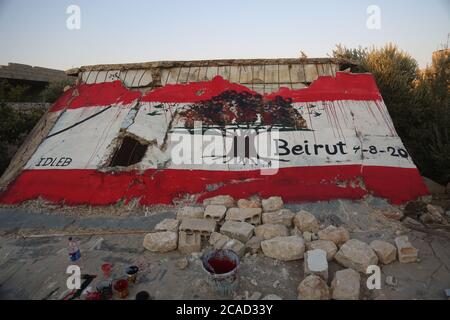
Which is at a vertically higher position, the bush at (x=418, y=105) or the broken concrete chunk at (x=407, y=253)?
the bush at (x=418, y=105)

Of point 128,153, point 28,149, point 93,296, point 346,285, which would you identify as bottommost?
point 93,296

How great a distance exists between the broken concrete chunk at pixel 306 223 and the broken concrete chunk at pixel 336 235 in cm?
14

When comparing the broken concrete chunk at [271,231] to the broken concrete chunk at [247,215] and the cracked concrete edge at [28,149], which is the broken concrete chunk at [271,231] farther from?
the cracked concrete edge at [28,149]

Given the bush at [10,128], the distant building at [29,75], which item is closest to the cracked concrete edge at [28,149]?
the bush at [10,128]

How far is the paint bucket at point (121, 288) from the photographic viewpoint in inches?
103

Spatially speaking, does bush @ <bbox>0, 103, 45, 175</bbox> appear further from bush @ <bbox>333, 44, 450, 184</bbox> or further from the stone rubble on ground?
bush @ <bbox>333, 44, 450, 184</bbox>

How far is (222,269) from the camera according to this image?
2.87 metres

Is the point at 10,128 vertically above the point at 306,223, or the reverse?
the point at 10,128

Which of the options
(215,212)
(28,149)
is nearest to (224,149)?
(215,212)

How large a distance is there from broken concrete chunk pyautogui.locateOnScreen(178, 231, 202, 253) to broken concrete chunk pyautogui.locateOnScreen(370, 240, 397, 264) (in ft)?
6.32

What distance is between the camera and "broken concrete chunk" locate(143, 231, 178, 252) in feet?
10.9

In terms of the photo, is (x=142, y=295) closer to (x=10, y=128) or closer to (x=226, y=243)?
(x=226, y=243)

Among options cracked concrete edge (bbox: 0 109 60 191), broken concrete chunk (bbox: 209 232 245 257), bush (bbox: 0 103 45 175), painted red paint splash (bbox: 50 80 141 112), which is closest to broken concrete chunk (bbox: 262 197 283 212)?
broken concrete chunk (bbox: 209 232 245 257)

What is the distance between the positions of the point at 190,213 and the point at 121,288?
4.54ft
